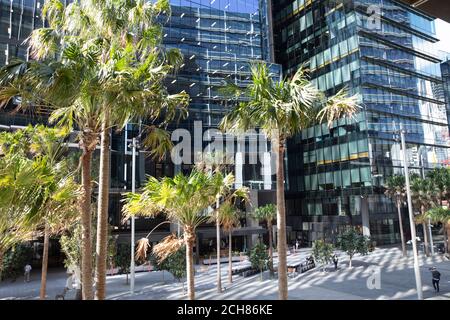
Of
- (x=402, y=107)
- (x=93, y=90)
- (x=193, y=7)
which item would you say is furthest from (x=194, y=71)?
(x=93, y=90)

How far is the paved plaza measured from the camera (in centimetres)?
A: 2000

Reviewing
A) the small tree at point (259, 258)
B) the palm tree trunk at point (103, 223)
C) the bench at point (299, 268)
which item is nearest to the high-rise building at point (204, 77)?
the bench at point (299, 268)

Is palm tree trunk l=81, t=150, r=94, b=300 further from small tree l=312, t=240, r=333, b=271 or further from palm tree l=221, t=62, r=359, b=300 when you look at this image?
small tree l=312, t=240, r=333, b=271

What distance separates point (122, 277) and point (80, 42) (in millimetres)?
23878

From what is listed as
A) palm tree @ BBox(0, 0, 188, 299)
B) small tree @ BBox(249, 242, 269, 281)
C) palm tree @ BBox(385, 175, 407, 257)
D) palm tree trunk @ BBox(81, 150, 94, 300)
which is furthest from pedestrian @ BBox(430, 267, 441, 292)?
palm tree trunk @ BBox(81, 150, 94, 300)

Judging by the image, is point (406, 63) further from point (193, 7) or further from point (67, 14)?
point (67, 14)

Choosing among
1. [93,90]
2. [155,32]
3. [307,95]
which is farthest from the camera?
[155,32]

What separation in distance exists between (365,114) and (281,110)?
1441 inches

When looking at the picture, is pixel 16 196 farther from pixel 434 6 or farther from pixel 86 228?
pixel 434 6

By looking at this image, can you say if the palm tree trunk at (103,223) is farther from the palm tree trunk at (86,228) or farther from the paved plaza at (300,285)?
the paved plaza at (300,285)

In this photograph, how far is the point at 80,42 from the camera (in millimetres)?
7793

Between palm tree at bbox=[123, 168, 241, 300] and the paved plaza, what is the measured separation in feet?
32.8

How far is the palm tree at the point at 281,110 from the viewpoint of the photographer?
24.9 feet

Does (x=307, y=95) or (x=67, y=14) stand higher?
(x=67, y=14)
